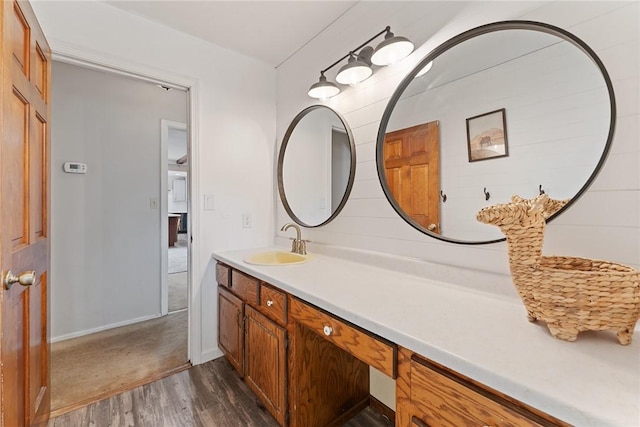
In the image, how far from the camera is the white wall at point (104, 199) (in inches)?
91.8

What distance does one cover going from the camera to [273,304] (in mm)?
1398

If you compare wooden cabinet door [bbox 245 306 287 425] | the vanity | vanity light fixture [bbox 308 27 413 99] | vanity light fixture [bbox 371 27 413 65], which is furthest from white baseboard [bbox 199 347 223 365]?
vanity light fixture [bbox 371 27 413 65]

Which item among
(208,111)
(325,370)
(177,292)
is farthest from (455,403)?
(177,292)

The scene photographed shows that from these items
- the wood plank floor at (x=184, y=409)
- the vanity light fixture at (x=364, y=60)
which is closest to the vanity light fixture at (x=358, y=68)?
the vanity light fixture at (x=364, y=60)

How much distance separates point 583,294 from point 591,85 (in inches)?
27.9

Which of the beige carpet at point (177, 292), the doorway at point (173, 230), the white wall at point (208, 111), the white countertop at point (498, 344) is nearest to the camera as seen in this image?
the white countertop at point (498, 344)

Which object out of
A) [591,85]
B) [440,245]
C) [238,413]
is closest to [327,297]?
[440,245]

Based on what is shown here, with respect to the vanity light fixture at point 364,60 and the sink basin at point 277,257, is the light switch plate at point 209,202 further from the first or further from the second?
the vanity light fixture at point 364,60

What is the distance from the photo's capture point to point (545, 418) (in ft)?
1.81

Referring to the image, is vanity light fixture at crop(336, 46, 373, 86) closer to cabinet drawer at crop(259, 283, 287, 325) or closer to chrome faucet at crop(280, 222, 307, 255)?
chrome faucet at crop(280, 222, 307, 255)

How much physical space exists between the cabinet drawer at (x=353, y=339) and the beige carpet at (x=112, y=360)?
4.62ft

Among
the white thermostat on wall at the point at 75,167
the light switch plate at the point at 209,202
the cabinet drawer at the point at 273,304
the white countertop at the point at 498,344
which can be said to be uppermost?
the white thermostat on wall at the point at 75,167

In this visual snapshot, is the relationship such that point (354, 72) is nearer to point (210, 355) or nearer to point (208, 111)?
point (208, 111)

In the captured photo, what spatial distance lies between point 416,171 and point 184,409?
183 centimetres
